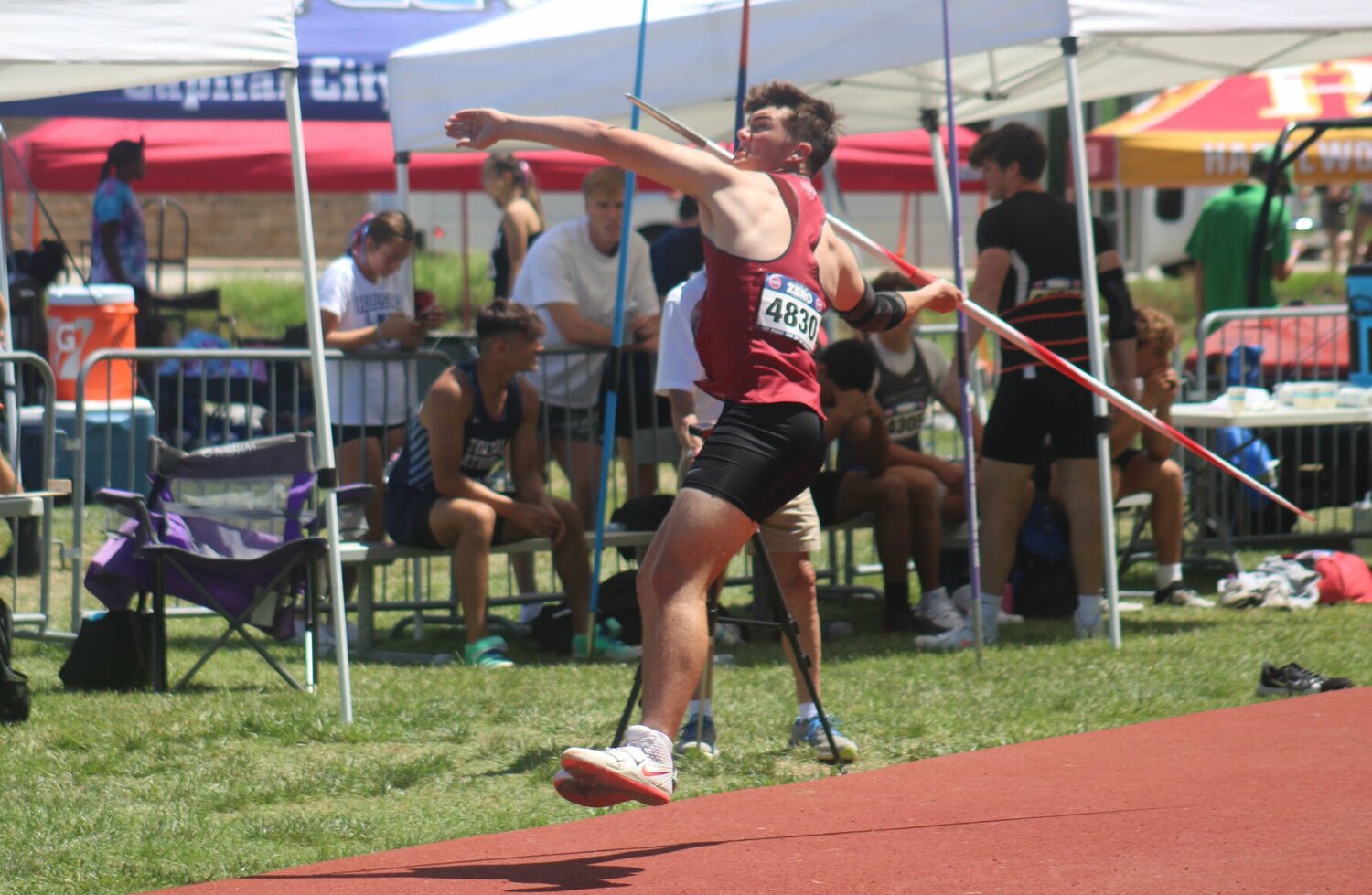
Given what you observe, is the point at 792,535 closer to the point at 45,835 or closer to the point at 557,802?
the point at 557,802

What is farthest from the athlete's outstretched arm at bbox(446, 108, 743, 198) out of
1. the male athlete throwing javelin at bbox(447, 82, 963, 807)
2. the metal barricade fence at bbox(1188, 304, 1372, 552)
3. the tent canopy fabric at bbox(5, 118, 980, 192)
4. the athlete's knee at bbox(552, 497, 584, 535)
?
the tent canopy fabric at bbox(5, 118, 980, 192)

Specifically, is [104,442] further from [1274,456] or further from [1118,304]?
[1274,456]

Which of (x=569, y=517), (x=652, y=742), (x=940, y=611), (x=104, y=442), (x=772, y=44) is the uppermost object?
(x=772, y=44)

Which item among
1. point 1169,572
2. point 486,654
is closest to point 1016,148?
point 1169,572

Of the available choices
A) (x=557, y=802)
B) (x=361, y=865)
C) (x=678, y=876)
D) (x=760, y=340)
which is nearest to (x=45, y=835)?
(x=361, y=865)

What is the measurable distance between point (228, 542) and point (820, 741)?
9.39ft

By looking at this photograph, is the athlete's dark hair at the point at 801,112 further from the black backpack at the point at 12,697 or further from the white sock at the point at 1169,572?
the white sock at the point at 1169,572

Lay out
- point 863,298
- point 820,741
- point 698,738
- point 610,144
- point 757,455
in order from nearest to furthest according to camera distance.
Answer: point 610,144 → point 757,455 → point 863,298 → point 820,741 → point 698,738

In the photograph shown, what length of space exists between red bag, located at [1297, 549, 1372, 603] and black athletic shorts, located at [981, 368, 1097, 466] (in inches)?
71.0

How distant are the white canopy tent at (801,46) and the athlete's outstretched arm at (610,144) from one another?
2.90 m

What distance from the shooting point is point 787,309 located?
16.8 ft

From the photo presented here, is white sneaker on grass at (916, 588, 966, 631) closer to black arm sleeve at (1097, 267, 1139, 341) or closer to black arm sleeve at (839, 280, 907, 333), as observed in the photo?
black arm sleeve at (1097, 267, 1139, 341)

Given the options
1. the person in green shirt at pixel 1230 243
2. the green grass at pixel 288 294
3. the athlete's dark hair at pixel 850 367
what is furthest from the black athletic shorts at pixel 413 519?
the green grass at pixel 288 294

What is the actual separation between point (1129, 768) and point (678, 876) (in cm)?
177
